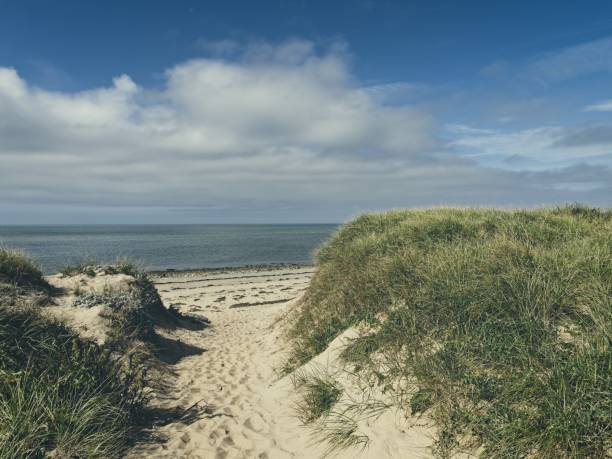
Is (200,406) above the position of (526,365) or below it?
below

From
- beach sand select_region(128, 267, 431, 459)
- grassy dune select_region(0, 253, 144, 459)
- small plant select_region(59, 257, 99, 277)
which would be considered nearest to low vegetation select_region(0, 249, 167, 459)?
grassy dune select_region(0, 253, 144, 459)

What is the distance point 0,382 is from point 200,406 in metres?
3.40

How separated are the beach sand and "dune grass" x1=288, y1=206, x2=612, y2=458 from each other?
2.22 feet

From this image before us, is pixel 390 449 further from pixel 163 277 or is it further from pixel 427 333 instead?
pixel 163 277

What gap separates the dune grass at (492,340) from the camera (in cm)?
393

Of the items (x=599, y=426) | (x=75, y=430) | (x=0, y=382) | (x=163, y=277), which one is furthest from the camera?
(x=163, y=277)

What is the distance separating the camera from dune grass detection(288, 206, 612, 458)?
3932 millimetres

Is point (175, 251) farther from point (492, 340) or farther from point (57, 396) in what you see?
point (492, 340)

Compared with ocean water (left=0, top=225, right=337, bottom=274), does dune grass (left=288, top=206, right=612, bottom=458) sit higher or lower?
higher

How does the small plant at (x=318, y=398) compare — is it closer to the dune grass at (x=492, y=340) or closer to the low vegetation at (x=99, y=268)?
the dune grass at (x=492, y=340)

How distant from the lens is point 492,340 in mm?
5242

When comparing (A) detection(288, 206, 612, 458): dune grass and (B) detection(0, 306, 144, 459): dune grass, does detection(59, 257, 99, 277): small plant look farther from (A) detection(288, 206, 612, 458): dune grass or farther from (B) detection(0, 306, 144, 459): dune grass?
(A) detection(288, 206, 612, 458): dune grass

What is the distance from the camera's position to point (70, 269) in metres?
13.8

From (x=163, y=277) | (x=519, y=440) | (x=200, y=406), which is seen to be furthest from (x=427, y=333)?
(x=163, y=277)
